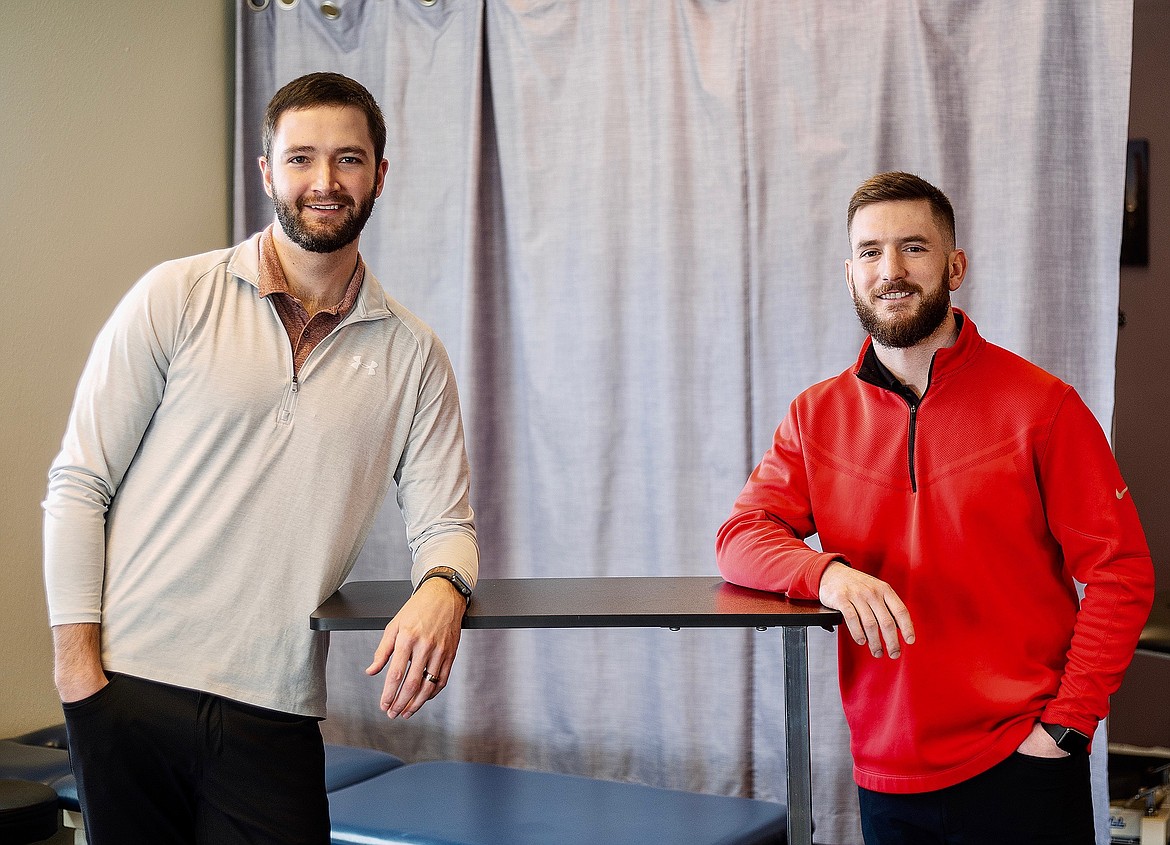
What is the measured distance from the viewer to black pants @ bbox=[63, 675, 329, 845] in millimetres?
1481

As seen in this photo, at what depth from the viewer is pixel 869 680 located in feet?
5.75

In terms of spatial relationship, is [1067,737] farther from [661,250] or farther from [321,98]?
[661,250]

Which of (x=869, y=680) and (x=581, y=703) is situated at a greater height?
(x=869, y=680)

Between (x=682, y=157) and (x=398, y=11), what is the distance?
998 millimetres

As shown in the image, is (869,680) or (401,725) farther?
(401,725)

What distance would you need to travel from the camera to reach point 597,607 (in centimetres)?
151

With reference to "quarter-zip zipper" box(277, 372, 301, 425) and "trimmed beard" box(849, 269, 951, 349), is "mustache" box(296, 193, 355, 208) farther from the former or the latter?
"trimmed beard" box(849, 269, 951, 349)

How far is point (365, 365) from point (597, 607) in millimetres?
492

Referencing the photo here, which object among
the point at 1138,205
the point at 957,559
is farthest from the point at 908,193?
the point at 1138,205

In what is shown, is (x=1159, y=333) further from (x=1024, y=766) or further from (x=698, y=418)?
(x=1024, y=766)

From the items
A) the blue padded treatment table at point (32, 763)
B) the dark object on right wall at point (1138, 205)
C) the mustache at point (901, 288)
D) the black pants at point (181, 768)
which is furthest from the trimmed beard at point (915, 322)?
the dark object on right wall at point (1138, 205)

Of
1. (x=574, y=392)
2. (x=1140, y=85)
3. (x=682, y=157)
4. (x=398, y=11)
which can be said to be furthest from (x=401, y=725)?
(x=1140, y=85)

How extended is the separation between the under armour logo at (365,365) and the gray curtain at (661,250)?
148cm

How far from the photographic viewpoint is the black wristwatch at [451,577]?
156 cm
